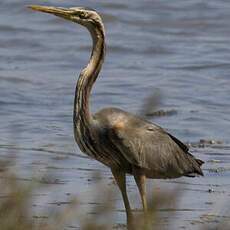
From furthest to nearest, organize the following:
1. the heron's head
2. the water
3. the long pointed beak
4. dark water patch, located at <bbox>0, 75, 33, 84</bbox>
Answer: dark water patch, located at <bbox>0, 75, 33, 84</bbox> < the water < the heron's head < the long pointed beak

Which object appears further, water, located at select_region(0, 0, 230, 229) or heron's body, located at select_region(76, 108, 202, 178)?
water, located at select_region(0, 0, 230, 229)

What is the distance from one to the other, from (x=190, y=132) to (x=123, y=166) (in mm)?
3800

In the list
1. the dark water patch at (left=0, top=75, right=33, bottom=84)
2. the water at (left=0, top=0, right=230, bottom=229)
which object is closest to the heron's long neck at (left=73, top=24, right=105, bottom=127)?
the water at (left=0, top=0, right=230, bottom=229)

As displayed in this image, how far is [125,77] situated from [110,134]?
6613 millimetres

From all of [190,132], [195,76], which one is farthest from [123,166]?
[195,76]

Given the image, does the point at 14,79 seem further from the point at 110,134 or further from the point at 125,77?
the point at 110,134

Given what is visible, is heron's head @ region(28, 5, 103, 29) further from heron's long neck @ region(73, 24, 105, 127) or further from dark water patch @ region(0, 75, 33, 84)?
dark water patch @ region(0, 75, 33, 84)

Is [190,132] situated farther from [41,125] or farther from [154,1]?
[154,1]

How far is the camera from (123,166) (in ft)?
25.7

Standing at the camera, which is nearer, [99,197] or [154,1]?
[99,197]

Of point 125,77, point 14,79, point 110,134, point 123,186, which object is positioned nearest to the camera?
point 110,134

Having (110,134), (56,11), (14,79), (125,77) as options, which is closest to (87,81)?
(110,134)

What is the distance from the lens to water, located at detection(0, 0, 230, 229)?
9.88m

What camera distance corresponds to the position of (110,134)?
7.68 metres
